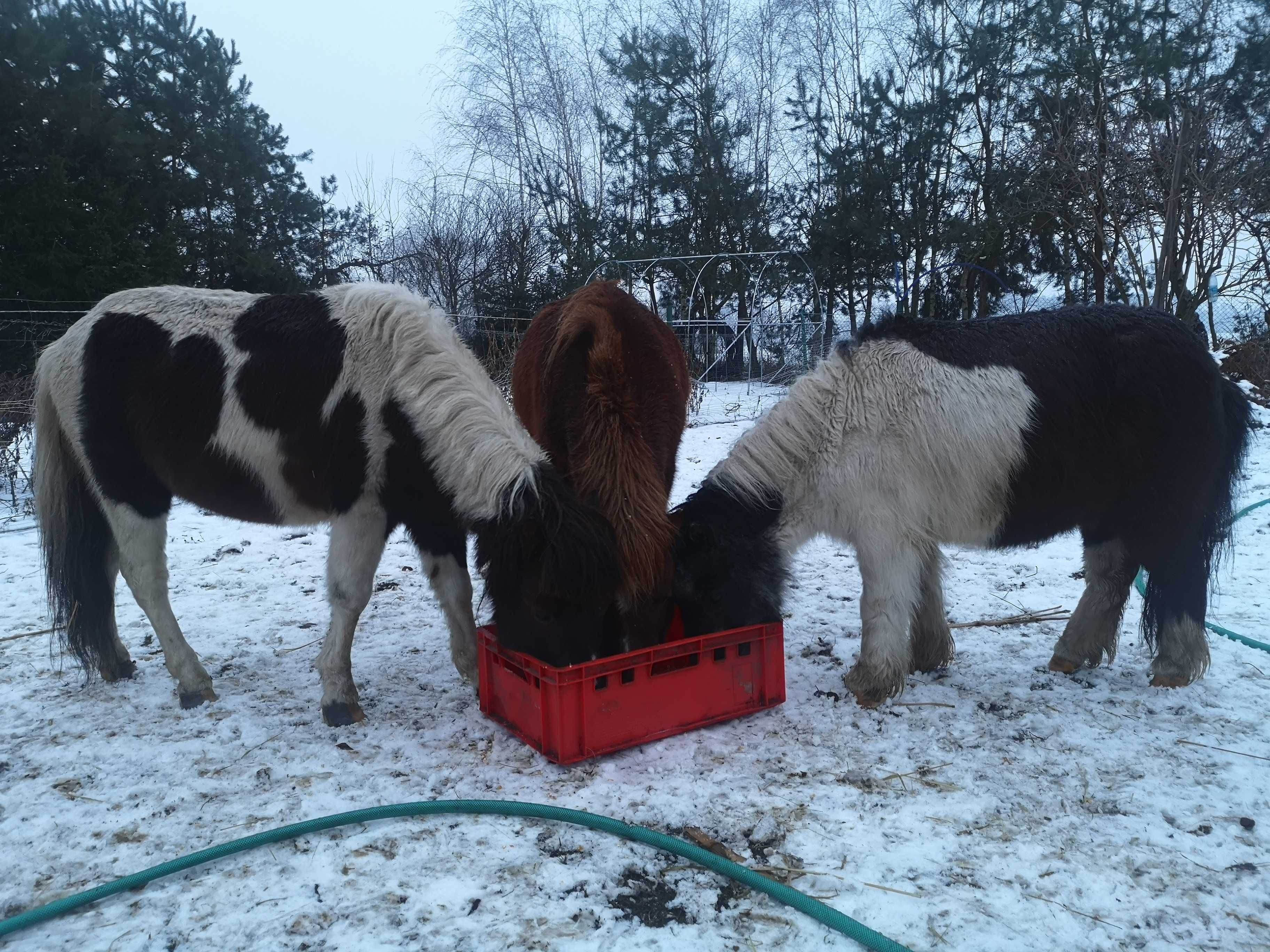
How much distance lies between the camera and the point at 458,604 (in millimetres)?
3504

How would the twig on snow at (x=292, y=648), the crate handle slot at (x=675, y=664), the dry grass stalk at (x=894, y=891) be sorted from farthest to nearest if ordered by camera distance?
the twig on snow at (x=292, y=648) → the crate handle slot at (x=675, y=664) → the dry grass stalk at (x=894, y=891)

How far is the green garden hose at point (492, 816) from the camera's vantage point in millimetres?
1870

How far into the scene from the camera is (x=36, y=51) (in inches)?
426

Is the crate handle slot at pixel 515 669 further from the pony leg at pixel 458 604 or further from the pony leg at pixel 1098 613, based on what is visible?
the pony leg at pixel 1098 613

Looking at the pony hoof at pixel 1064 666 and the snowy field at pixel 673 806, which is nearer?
the snowy field at pixel 673 806

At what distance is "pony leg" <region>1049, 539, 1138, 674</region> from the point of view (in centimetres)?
345

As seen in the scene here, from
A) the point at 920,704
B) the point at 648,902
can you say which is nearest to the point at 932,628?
the point at 920,704

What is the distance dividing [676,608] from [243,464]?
1.96 meters

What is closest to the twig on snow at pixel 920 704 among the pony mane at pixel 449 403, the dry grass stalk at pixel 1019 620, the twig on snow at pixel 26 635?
the dry grass stalk at pixel 1019 620

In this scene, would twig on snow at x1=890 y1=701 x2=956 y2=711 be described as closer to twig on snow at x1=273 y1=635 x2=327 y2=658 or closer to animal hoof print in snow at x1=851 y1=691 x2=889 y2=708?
animal hoof print in snow at x1=851 y1=691 x2=889 y2=708

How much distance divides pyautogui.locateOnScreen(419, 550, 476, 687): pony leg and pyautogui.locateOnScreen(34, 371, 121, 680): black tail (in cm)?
150

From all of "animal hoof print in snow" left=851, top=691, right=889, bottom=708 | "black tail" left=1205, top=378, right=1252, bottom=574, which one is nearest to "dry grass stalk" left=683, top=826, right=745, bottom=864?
"animal hoof print in snow" left=851, top=691, right=889, bottom=708

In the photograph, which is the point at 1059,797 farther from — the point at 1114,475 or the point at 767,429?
the point at 767,429

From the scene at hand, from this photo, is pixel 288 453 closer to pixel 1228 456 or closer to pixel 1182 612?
pixel 1182 612
